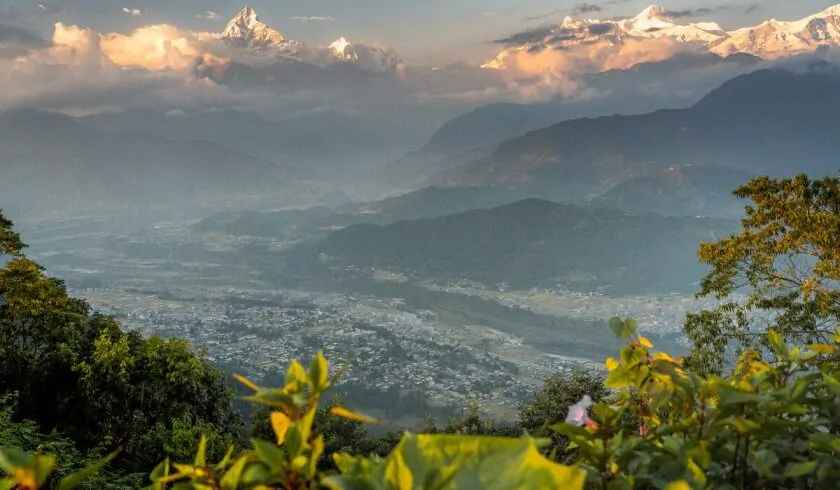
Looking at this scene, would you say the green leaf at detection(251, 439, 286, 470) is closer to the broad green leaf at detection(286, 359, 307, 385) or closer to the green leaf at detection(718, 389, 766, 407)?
the broad green leaf at detection(286, 359, 307, 385)

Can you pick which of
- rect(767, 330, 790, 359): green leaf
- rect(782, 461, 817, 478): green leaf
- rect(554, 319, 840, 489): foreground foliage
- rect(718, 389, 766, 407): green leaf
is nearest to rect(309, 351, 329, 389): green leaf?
rect(554, 319, 840, 489): foreground foliage

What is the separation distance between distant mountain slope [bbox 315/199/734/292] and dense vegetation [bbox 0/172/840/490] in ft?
473

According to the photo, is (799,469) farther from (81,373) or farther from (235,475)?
(81,373)

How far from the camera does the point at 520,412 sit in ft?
58.8

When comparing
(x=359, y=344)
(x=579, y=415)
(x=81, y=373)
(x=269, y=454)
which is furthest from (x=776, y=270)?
(x=359, y=344)

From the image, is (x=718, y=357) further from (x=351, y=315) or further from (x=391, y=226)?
(x=391, y=226)

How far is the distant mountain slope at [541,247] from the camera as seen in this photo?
522 ft

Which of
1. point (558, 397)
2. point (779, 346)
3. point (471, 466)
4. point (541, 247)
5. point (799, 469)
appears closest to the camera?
point (471, 466)

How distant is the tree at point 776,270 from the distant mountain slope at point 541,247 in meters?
144

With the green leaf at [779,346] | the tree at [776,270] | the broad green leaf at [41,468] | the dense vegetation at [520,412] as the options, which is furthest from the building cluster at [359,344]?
the broad green leaf at [41,468]

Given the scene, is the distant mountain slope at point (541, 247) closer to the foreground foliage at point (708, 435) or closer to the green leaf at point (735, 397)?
the foreground foliage at point (708, 435)

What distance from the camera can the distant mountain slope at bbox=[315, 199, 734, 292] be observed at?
6260 inches

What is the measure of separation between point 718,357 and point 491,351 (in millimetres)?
85499

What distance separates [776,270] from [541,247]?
16918cm
